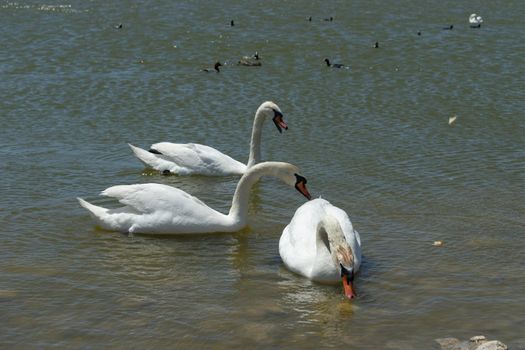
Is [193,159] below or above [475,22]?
below

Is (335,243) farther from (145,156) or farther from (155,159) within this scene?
(145,156)

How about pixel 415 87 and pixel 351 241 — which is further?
pixel 415 87

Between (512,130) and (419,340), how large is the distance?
26.1ft

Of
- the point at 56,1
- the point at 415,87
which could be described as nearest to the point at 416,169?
the point at 415,87

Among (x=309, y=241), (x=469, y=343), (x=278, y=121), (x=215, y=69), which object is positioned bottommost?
(x=469, y=343)

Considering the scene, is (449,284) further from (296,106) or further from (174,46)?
(174,46)

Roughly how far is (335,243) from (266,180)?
4.27 m

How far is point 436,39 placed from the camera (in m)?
21.8

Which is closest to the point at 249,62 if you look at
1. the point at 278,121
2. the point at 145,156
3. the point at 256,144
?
the point at 278,121

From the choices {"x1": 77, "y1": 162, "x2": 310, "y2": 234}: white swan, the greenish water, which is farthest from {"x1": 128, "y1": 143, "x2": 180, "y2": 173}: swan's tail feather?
{"x1": 77, "y1": 162, "x2": 310, "y2": 234}: white swan

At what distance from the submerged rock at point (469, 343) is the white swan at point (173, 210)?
2.93m

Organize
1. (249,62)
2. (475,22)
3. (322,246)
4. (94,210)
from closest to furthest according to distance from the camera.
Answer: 1. (322,246)
2. (94,210)
3. (249,62)
4. (475,22)

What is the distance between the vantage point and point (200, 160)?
12.2 m

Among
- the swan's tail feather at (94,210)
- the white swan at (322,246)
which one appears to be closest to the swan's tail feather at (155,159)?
the swan's tail feather at (94,210)
